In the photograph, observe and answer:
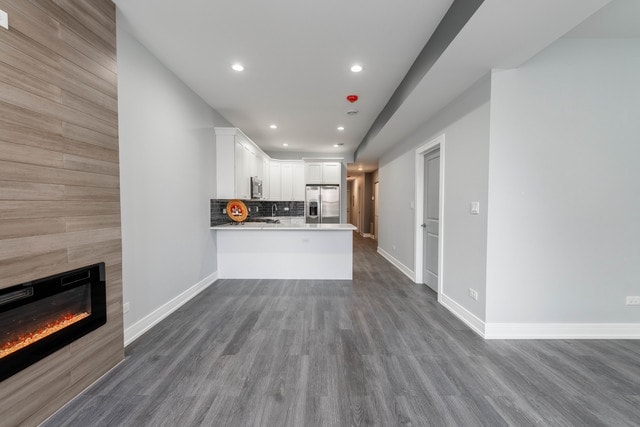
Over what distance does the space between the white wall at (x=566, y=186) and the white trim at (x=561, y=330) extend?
59 mm

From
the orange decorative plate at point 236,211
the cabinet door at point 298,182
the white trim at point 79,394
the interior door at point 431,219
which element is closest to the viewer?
the white trim at point 79,394

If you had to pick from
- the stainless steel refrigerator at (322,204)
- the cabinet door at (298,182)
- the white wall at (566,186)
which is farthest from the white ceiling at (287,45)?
the stainless steel refrigerator at (322,204)

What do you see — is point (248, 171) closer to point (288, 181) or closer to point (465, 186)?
point (288, 181)

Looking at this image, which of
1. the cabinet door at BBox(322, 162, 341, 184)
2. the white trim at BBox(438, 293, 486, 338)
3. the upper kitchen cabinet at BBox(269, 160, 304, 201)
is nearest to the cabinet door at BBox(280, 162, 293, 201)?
the upper kitchen cabinet at BBox(269, 160, 304, 201)

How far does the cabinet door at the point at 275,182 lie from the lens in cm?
704

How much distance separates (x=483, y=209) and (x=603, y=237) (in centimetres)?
113

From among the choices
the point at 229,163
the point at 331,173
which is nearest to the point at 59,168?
the point at 229,163

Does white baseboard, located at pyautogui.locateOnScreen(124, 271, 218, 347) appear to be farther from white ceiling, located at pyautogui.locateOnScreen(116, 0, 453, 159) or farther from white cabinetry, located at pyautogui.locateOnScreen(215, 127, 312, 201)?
white ceiling, located at pyautogui.locateOnScreen(116, 0, 453, 159)

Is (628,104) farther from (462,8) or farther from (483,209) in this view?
(462,8)

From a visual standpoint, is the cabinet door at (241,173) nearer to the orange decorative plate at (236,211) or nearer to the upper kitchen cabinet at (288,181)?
the orange decorative plate at (236,211)

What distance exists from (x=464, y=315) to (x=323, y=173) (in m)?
5.06

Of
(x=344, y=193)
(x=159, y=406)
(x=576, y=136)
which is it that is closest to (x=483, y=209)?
(x=576, y=136)

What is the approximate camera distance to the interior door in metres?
3.77

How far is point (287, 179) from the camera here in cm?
714
